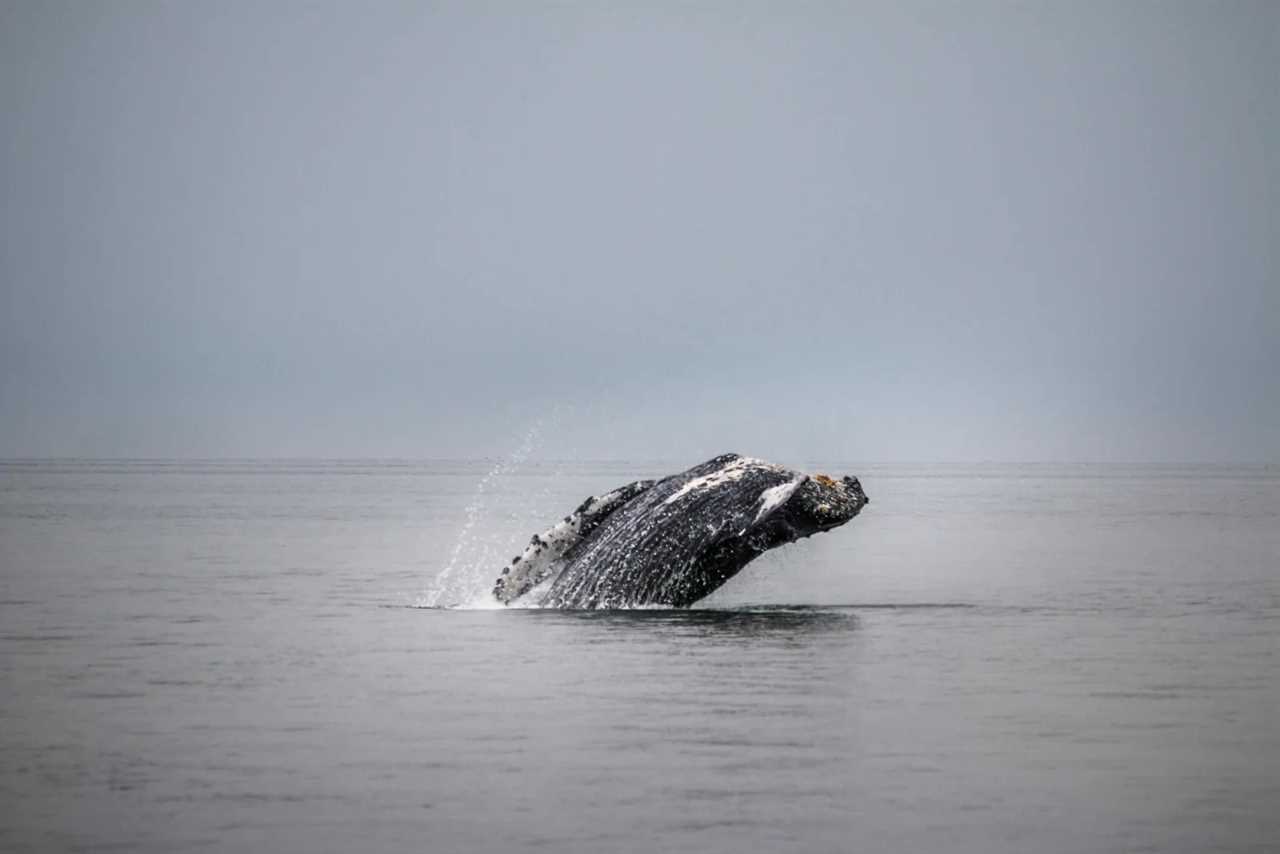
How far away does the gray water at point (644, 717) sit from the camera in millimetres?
9719

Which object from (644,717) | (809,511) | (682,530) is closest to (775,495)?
(809,511)

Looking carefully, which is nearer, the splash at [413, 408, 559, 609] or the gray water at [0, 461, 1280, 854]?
the gray water at [0, 461, 1280, 854]

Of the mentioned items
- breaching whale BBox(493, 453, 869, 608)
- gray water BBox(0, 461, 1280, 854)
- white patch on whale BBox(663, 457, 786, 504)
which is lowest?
gray water BBox(0, 461, 1280, 854)

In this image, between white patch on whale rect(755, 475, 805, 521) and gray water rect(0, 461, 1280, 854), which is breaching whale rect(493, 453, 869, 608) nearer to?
white patch on whale rect(755, 475, 805, 521)

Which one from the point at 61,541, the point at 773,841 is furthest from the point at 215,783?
the point at 61,541

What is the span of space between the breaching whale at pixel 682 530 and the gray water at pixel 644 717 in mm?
420

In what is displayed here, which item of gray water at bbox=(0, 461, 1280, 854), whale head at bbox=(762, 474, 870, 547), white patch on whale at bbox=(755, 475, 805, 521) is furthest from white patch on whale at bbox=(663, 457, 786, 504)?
gray water at bbox=(0, 461, 1280, 854)

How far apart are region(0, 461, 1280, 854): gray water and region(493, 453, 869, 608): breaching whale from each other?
1.38ft

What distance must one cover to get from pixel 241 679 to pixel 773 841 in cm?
655

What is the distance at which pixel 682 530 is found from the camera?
1791cm

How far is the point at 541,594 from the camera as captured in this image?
65.0 feet

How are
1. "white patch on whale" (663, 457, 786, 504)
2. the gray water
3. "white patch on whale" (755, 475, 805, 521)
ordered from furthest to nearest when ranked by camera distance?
1. "white patch on whale" (663, 457, 786, 504)
2. "white patch on whale" (755, 475, 805, 521)
3. the gray water

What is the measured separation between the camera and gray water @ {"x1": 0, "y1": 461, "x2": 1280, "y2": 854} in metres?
9.72

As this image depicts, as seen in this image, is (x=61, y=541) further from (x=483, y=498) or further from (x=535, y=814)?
(x=483, y=498)
